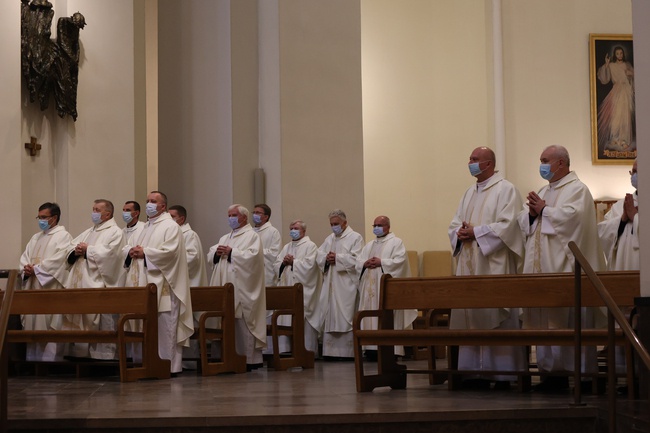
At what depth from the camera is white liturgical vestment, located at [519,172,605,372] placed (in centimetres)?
808

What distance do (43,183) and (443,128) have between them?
27.6 feet

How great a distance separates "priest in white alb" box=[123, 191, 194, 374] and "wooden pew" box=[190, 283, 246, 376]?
23 centimetres

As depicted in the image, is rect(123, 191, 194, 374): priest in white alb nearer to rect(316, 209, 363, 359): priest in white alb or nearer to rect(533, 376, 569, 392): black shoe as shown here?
rect(316, 209, 363, 359): priest in white alb

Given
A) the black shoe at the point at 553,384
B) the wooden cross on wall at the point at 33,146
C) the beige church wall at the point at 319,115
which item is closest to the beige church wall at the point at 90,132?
the wooden cross on wall at the point at 33,146

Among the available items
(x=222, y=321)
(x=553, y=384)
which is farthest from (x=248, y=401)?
(x=222, y=321)

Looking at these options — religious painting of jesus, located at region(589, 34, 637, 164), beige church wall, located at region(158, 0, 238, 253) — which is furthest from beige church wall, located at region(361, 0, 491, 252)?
beige church wall, located at region(158, 0, 238, 253)

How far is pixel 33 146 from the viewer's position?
12977 millimetres

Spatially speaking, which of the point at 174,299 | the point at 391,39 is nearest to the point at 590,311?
the point at 174,299

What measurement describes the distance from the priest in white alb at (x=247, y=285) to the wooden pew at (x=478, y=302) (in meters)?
3.28

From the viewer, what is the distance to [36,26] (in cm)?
1289

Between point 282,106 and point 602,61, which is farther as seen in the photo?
point 602,61

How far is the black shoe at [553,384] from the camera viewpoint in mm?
8039

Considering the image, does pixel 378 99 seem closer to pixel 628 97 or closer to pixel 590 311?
pixel 628 97

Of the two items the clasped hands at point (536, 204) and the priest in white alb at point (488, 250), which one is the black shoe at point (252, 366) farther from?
the clasped hands at point (536, 204)
